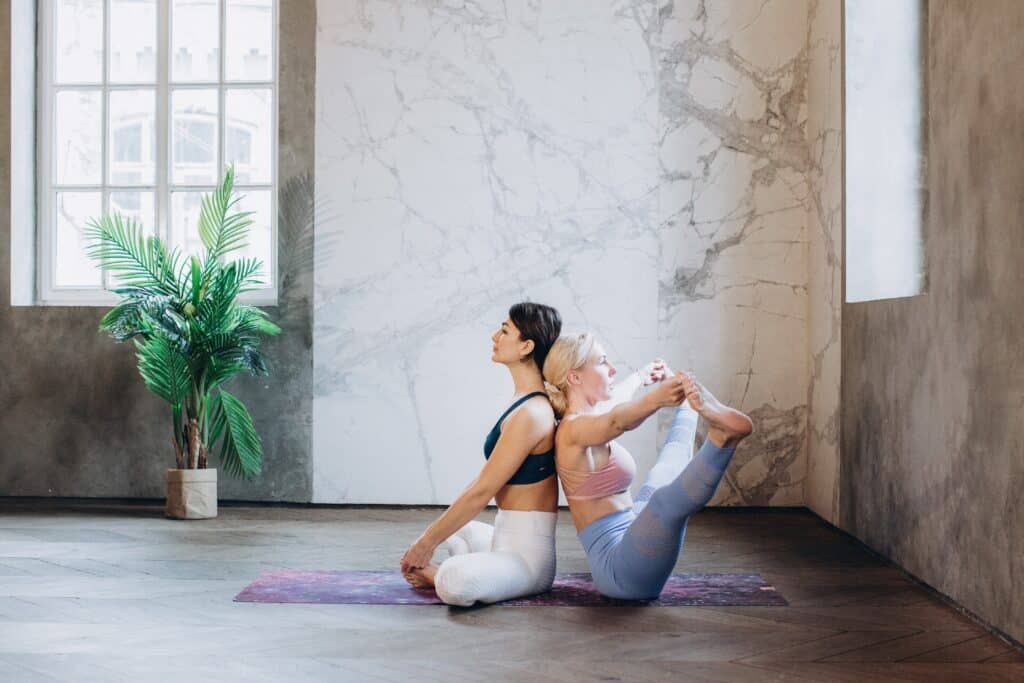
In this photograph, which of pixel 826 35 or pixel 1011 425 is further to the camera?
pixel 826 35

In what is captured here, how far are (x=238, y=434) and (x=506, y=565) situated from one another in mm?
2335

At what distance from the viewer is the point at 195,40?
5820mm

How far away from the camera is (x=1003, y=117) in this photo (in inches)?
117

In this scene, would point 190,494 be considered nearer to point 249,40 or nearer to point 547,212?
point 547,212

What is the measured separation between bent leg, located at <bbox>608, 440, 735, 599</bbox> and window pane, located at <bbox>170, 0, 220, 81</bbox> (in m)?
3.70

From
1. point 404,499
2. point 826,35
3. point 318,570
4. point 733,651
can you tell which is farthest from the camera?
point 404,499

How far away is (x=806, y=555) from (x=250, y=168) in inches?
132

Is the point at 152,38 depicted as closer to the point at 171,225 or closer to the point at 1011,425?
the point at 171,225

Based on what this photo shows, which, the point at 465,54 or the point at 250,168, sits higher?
the point at 465,54

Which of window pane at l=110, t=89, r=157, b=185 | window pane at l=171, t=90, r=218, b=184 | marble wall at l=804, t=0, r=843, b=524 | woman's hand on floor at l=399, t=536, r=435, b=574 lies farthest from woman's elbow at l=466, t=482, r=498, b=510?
window pane at l=110, t=89, r=157, b=185

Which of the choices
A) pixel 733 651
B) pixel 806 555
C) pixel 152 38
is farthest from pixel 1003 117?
pixel 152 38

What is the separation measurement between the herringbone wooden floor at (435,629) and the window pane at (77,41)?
8.70ft

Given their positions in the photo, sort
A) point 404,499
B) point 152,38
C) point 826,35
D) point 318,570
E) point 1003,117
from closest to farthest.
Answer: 1. point 1003,117
2. point 318,570
3. point 826,35
4. point 404,499
5. point 152,38

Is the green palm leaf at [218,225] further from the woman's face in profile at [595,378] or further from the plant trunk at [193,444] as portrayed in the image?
the woman's face in profile at [595,378]
